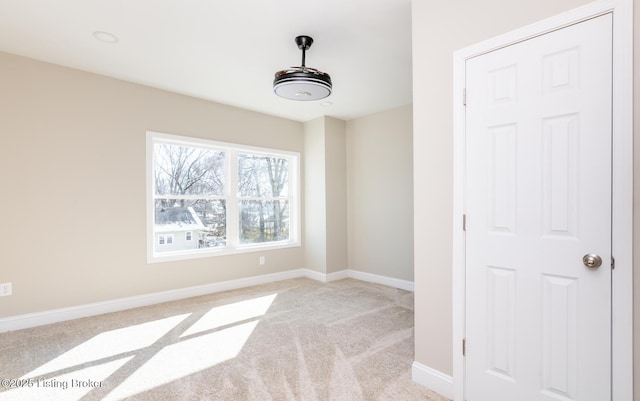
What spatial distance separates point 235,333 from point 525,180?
2.70 metres

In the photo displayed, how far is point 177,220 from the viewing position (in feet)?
14.3

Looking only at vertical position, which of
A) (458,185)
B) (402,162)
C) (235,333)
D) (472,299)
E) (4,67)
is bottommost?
(235,333)

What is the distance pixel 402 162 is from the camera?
481cm

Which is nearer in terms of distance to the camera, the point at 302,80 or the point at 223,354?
the point at 223,354

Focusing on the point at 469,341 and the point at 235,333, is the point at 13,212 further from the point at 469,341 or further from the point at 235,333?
the point at 469,341

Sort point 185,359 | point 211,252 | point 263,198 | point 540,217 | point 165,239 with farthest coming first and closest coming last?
point 263,198, point 211,252, point 165,239, point 185,359, point 540,217

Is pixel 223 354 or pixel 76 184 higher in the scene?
pixel 76 184

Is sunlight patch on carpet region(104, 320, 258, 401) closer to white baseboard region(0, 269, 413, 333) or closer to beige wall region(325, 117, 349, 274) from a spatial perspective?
white baseboard region(0, 269, 413, 333)

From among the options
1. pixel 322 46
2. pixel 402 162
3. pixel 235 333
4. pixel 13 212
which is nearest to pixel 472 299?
pixel 235 333

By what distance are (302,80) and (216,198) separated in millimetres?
2536

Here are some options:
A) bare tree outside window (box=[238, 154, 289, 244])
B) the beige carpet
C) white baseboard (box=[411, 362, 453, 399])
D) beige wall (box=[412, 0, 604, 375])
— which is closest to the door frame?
beige wall (box=[412, 0, 604, 375])

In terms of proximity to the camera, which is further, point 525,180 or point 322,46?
point 322,46

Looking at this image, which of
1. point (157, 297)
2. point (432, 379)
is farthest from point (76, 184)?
point (432, 379)

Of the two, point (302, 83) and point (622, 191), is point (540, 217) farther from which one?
point (302, 83)
